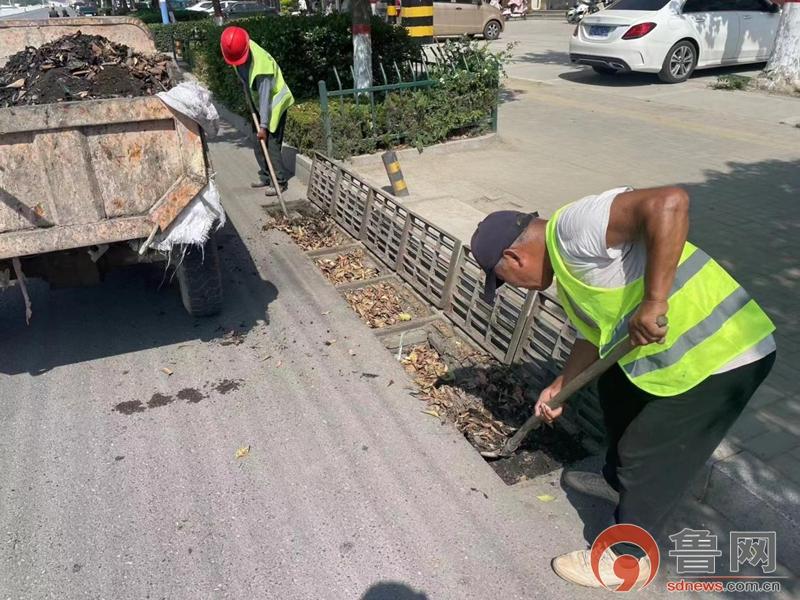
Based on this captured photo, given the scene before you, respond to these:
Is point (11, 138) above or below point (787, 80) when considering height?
above

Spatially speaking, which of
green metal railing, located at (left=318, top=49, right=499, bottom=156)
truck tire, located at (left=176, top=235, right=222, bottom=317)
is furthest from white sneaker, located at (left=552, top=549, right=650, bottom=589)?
green metal railing, located at (left=318, top=49, right=499, bottom=156)

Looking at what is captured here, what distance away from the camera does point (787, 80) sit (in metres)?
11.7

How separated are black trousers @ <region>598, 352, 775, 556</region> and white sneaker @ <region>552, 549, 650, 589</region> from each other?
72 millimetres

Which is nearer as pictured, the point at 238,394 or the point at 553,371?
the point at 553,371

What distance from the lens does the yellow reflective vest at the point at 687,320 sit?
219cm

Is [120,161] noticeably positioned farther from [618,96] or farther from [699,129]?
[618,96]

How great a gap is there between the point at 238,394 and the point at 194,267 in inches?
43.7

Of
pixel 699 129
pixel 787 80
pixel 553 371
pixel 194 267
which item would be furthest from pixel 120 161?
pixel 787 80

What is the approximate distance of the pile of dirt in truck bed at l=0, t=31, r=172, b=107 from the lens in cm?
409

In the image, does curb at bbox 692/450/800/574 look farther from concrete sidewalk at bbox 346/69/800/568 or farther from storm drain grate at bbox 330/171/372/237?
storm drain grate at bbox 330/171/372/237

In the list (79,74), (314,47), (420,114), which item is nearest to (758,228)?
(420,114)

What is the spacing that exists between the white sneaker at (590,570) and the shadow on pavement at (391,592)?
0.60 metres

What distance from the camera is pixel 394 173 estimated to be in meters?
7.19

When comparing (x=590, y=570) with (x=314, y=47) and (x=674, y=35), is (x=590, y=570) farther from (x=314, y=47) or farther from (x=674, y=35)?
(x=674, y=35)
